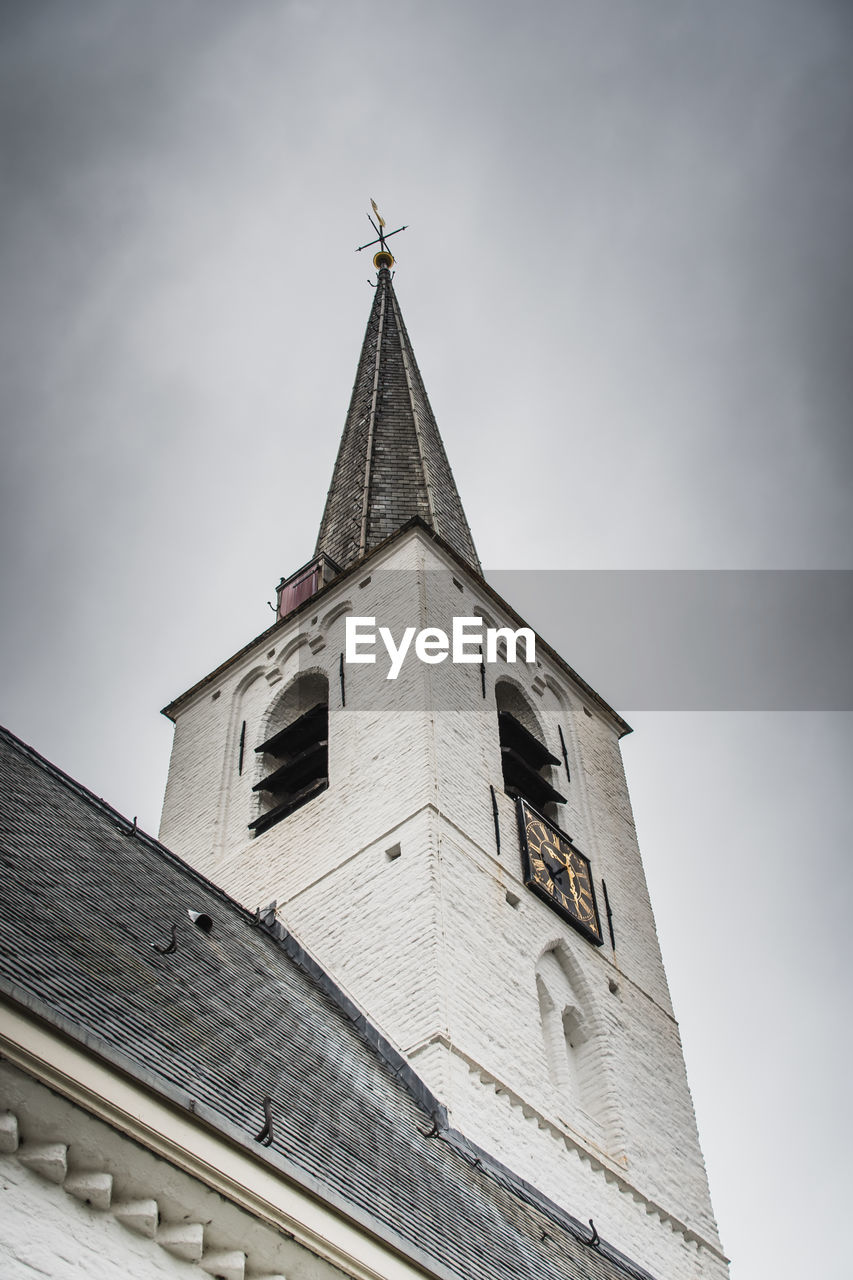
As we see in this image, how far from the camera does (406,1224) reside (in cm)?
768

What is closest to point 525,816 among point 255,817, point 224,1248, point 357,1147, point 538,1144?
point 255,817

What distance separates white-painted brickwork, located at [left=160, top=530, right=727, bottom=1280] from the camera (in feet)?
39.9

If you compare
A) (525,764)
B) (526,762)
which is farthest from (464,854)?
(526,762)

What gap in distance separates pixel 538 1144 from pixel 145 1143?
644 centimetres

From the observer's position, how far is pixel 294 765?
16281mm

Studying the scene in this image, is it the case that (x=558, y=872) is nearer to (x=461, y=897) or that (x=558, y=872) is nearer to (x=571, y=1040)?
(x=571, y=1040)

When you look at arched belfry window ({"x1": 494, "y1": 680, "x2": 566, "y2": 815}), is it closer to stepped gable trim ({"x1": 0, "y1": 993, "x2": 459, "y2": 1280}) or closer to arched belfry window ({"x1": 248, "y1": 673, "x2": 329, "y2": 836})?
arched belfry window ({"x1": 248, "y1": 673, "x2": 329, "y2": 836})

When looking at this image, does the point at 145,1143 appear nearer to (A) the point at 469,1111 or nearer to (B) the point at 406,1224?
(B) the point at 406,1224

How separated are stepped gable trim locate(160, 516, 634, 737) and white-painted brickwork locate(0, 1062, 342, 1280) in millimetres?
12548

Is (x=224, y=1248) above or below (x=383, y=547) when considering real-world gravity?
below

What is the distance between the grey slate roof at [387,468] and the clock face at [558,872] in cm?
583

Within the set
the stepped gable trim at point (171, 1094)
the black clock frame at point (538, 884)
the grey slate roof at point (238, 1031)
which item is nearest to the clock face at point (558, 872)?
the black clock frame at point (538, 884)

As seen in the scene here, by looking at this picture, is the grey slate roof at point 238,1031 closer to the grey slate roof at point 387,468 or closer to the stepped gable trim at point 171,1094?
the stepped gable trim at point 171,1094

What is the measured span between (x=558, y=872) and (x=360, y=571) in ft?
17.9
